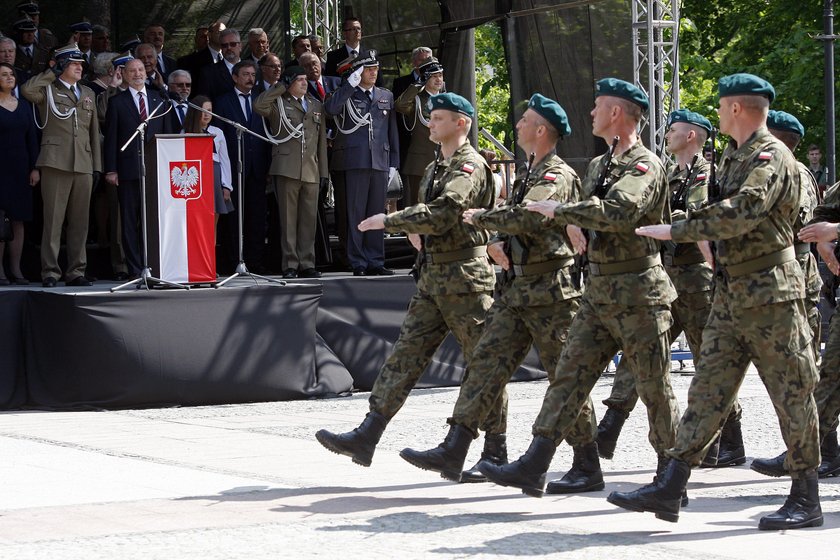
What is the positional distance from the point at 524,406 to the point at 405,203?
12.0 ft

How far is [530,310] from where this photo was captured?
733 centimetres

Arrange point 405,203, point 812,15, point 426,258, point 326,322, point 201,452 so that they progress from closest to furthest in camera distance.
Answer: point 426,258 < point 201,452 < point 326,322 < point 405,203 < point 812,15

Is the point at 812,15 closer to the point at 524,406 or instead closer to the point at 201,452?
the point at 524,406

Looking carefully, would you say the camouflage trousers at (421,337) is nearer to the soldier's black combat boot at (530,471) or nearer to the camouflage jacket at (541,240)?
the camouflage jacket at (541,240)

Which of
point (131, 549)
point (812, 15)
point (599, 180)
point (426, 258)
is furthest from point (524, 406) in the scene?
point (812, 15)

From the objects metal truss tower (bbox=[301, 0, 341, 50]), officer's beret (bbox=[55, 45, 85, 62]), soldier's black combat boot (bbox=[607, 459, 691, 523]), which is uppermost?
metal truss tower (bbox=[301, 0, 341, 50])

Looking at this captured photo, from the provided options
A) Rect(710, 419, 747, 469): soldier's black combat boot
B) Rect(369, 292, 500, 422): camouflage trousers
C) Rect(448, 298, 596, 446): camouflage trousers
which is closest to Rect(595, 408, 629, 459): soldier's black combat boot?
Rect(710, 419, 747, 469): soldier's black combat boot

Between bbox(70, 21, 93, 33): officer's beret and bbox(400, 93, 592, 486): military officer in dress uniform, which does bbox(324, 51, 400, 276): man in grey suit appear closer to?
bbox(70, 21, 93, 33): officer's beret

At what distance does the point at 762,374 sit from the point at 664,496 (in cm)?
68

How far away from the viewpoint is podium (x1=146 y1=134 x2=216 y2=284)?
37.9ft

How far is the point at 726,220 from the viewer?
621 cm

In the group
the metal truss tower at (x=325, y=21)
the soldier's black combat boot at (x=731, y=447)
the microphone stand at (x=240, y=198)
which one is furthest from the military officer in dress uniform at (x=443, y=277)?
the metal truss tower at (x=325, y=21)

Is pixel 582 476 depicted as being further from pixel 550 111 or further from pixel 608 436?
pixel 550 111

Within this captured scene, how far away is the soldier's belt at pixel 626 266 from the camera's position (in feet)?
22.4
